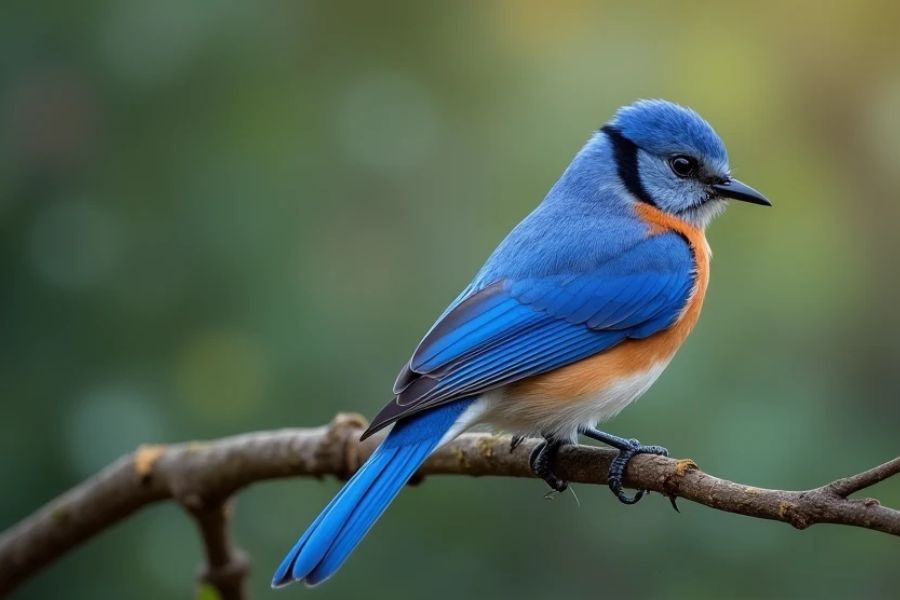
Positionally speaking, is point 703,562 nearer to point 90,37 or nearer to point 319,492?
point 319,492

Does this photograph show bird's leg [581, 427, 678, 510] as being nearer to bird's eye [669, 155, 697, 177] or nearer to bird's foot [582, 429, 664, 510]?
bird's foot [582, 429, 664, 510]

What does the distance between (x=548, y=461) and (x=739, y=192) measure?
1195mm

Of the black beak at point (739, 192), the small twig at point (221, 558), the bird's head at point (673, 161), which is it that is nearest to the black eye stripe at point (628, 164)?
the bird's head at point (673, 161)

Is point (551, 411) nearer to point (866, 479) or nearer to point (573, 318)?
point (573, 318)

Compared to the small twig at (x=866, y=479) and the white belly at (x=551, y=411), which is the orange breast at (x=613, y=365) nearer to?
the white belly at (x=551, y=411)

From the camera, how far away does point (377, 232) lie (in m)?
3.92

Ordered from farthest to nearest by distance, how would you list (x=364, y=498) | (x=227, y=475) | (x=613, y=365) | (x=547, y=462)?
(x=227, y=475), (x=613, y=365), (x=547, y=462), (x=364, y=498)

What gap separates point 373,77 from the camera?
13.0 ft

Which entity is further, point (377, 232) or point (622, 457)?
point (377, 232)

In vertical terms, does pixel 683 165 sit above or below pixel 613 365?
above

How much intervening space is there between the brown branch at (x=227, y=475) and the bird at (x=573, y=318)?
0.10 metres

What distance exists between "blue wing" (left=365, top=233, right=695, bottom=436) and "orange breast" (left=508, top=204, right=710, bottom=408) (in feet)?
0.08

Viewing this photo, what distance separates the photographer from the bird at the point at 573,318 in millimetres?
2771

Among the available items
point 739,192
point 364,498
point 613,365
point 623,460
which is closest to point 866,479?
point 623,460
